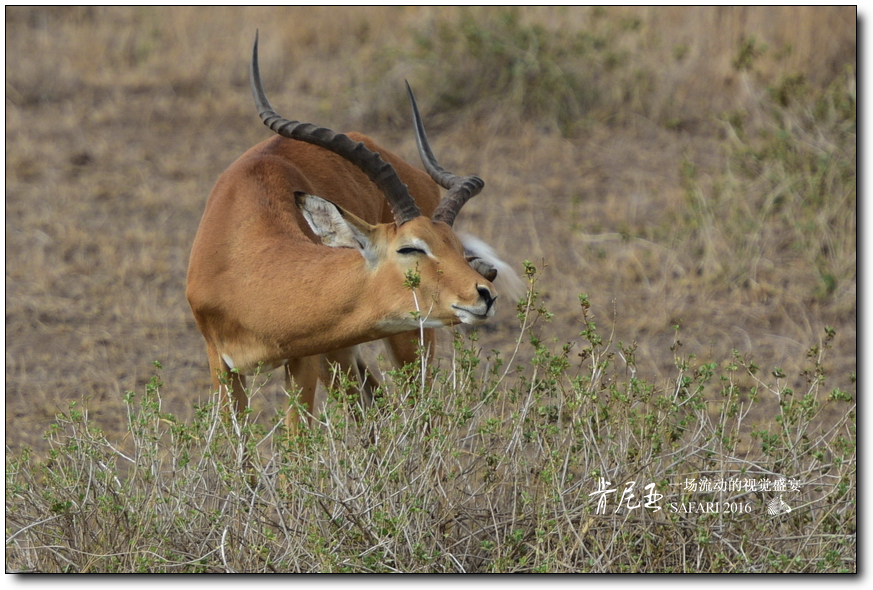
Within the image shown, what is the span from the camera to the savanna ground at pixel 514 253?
3738 millimetres

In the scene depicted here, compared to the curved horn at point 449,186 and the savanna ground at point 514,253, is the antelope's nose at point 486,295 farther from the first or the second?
the curved horn at point 449,186

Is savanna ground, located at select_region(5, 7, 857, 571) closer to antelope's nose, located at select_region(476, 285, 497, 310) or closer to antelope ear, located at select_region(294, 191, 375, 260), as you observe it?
antelope's nose, located at select_region(476, 285, 497, 310)

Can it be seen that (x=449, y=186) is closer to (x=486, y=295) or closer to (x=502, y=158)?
(x=486, y=295)

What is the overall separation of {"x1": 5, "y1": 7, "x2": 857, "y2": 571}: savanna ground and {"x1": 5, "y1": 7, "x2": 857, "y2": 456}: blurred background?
3 centimetres

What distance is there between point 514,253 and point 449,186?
11.4 ft

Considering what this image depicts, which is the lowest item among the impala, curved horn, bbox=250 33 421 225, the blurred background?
the blurred background

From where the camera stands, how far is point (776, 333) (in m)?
6.82

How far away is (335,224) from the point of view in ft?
13.9

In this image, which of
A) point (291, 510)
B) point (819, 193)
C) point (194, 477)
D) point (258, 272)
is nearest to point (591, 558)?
point (291, 510)

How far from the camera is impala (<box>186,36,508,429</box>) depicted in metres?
4.05

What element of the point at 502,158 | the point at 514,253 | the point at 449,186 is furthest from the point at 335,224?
the point at 502,158

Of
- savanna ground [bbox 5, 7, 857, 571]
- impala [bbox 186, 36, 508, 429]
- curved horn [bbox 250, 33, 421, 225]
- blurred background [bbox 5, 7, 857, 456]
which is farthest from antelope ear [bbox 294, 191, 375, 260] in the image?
blurred background [bbox 5, 7, 857, 456]

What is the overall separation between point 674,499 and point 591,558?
0.37m

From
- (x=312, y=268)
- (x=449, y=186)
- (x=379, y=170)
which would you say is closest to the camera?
(x=379, y=170)
